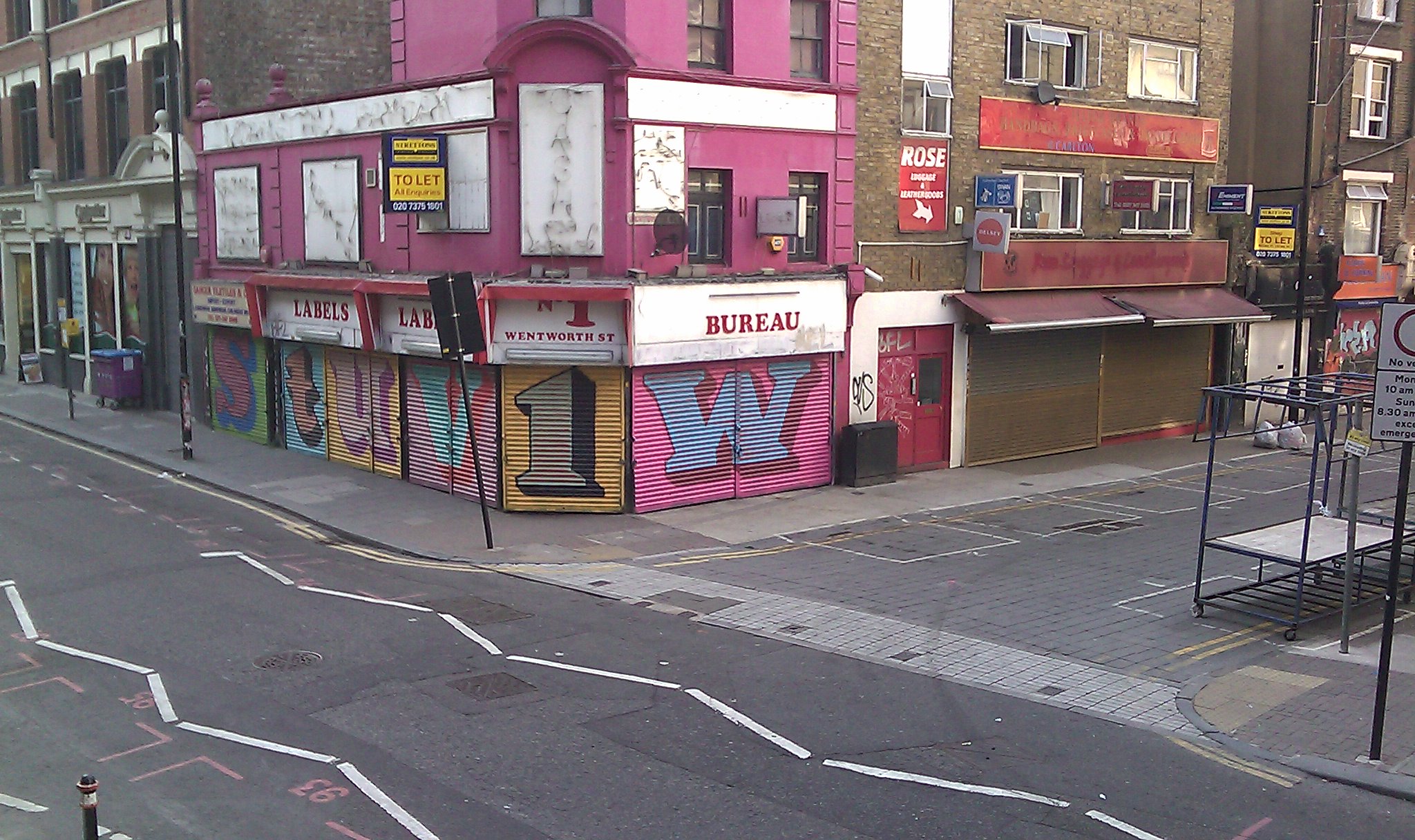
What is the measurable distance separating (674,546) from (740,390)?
165 inches

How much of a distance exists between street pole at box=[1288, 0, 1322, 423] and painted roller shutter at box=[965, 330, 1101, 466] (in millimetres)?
4622

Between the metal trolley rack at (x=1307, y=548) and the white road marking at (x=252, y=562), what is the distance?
450 inches

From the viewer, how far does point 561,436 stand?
2081 cm

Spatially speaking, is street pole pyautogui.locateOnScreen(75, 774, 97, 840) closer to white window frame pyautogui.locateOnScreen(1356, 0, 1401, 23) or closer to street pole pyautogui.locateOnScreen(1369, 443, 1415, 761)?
street pole pyautogui.locateOnScreen(1369, 443, 1415, 761)

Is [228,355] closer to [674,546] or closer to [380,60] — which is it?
[380,60]

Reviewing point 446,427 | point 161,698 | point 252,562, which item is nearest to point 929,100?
point 446,427

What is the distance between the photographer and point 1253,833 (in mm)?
8859

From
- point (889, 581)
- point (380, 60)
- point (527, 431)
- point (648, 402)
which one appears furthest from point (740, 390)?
point (380, 60)

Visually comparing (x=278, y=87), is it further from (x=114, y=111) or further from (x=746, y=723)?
(x=746, y=723)

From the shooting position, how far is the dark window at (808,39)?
22.7 metres

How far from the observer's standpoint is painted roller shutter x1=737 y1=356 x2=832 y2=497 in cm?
2225

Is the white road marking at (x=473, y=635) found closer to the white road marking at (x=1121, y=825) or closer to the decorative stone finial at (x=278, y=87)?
the white road marking at (x=1121, y=825)

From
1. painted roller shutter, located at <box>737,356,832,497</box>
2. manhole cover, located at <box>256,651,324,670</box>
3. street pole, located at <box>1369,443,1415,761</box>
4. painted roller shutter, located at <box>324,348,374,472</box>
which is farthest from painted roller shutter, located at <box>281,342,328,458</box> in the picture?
street pole, located at <box>1369,443,1415,761</box>

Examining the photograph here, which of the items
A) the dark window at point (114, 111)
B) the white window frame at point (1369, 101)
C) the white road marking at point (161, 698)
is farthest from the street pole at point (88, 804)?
the white window frame at point (1369, 101)
